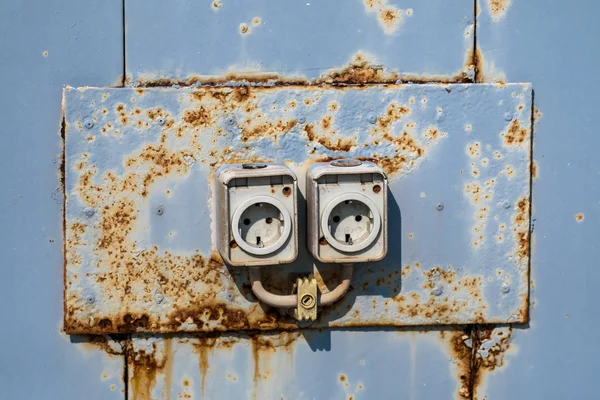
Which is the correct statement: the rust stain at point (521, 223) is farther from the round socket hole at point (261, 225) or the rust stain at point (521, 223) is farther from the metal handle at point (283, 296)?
the round socket hole at point (261, 225)

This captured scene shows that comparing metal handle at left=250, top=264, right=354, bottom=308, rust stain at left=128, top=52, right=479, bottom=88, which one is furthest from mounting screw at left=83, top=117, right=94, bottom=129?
metal handle at left=250, top=264, right=354, bottom=308

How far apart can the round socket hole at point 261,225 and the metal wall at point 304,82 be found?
0.77ft

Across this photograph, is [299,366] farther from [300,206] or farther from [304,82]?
[304,82]

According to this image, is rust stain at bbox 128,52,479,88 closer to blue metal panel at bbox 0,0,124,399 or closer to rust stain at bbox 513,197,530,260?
blue metal panel at bbox 0,0,124,399

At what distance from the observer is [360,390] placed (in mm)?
1451

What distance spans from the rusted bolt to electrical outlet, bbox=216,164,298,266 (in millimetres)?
93

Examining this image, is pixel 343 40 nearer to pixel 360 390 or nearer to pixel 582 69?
pixel 582 69

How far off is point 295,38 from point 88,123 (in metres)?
0.43

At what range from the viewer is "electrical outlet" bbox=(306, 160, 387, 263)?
4.25 ft

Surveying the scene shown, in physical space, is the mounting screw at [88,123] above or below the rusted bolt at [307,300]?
above

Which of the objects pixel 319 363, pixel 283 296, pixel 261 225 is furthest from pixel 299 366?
pixel 261 225

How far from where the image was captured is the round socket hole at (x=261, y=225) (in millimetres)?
1295

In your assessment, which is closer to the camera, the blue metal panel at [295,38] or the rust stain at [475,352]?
the blue metal panel at [295,38]

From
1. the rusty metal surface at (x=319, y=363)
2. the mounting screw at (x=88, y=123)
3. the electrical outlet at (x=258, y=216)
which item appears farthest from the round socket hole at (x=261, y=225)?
the mounting screw at (x=88, y=123)
